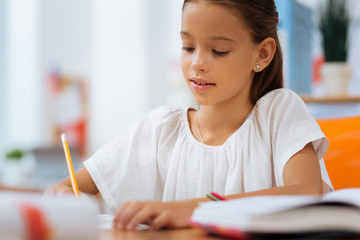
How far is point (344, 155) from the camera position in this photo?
1.32 metres

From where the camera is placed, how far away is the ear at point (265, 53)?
4.00 feet

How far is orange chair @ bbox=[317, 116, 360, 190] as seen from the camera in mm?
1297

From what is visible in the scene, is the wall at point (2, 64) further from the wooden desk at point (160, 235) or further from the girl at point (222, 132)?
the wooden desk at point (160, 235)

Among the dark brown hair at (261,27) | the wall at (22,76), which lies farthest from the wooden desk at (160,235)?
the wall at (22,76)

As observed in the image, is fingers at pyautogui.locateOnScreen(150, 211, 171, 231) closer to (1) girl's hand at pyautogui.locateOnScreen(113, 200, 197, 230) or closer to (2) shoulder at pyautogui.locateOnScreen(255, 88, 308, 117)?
(1) girl's hand at pyautogui.locateOnScreen(113, 200, 197, 230)

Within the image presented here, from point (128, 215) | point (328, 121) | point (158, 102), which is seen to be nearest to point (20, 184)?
point (158, 102)

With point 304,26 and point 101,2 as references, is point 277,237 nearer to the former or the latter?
point 304,26

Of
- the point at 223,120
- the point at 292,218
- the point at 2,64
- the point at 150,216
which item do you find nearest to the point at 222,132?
the point at 223,120

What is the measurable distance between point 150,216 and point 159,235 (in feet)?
0.18

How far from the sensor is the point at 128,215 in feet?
2.29

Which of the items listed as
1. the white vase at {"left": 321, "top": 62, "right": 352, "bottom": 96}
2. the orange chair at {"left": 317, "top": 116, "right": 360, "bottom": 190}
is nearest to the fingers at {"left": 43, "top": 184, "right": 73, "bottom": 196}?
the orange chair at {"left": 317, "top": 116, "right": 360, "bottom": 190}

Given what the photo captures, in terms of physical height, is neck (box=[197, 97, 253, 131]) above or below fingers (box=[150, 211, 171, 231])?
above

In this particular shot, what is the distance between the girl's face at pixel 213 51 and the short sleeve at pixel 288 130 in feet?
0.34

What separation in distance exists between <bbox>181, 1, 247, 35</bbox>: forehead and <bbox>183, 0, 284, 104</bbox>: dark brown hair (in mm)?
12
